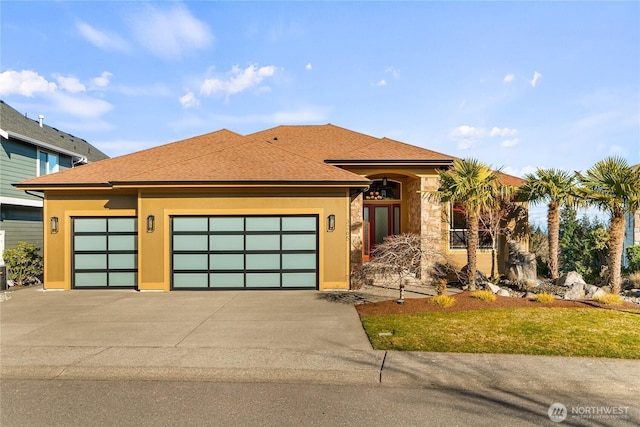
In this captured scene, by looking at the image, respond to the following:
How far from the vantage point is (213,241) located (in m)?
11.7

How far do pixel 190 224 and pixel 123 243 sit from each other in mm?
2514

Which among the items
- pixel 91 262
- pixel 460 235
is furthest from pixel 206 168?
pixel 460 235

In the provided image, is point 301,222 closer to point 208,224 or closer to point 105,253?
point 208,224

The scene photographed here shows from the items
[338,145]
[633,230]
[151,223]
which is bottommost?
[633,230]

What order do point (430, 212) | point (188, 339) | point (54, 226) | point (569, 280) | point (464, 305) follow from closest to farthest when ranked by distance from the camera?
point (188, 339)
point (464, 305)
point (569, 280)
point (54, 226)
point (430, 212)

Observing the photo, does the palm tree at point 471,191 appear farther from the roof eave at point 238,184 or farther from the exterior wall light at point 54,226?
the exterior wall light at point 54,226

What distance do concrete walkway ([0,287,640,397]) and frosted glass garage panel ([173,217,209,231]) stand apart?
327 centimetres

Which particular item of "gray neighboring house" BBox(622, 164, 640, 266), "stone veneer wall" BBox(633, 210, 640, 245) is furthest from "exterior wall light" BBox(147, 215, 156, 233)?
"stone veneer wall" BBox(633, 210, 640, 245)

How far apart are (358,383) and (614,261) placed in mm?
9033

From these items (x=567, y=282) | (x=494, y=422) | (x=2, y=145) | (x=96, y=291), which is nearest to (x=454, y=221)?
(x=567, y=282)

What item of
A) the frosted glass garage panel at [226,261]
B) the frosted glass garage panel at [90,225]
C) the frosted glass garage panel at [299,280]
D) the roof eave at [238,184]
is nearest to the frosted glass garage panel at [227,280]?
the frosted glass garage panel at [226,261]

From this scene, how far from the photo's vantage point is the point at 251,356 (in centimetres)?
563

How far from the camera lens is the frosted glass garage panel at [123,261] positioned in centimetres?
1204

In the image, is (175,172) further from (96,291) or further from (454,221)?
(454,221)
